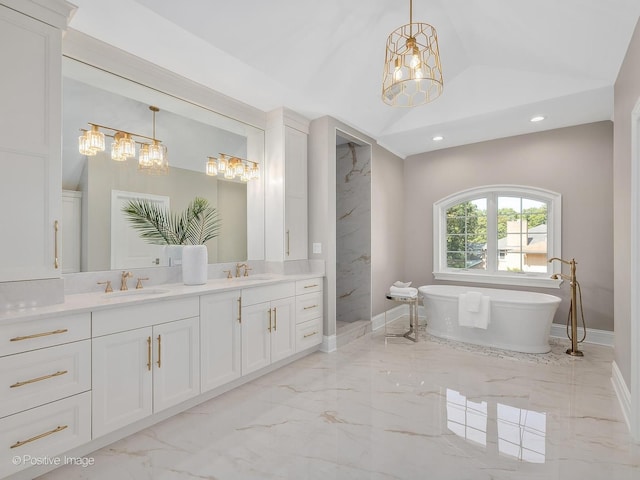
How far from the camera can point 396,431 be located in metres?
2.18

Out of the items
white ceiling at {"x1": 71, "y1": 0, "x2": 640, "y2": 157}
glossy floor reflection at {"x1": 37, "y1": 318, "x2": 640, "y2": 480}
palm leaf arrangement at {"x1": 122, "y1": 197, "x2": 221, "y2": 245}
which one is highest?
white ceiling at {"x1": 71, "y1": 0, "x2": 640, "y2": 157}

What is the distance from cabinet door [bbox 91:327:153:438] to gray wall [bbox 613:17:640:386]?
10.9 feet

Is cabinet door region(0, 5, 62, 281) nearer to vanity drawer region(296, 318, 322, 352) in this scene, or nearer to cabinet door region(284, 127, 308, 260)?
cabinet door region(284, 127, 308, 260)

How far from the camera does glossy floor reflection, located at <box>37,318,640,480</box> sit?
1816 millimetres

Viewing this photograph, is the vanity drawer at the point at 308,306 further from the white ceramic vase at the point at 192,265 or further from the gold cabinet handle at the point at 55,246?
the gold cabinet handle at the point at 55,246

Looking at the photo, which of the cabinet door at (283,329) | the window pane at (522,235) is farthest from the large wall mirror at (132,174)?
the window pane at (522,235)

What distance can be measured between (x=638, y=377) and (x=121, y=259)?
370cm

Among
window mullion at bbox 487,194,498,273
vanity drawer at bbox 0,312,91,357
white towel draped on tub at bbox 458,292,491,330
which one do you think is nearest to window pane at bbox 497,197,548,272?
window mullion at bbox 487,194,498,273

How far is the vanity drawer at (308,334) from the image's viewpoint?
11.3ft

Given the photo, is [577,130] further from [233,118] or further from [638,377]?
[233,118]

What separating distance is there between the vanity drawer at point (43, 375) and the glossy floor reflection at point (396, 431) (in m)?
0.45

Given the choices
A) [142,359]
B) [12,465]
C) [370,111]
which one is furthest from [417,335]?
[12,465]

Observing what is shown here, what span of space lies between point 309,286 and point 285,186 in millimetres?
1121

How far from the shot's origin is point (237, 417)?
237 cm
